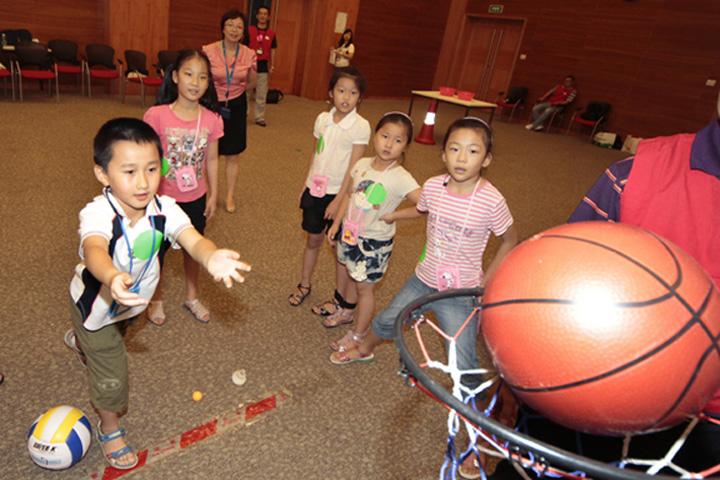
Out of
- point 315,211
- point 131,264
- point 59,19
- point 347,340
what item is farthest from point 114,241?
point 59,19

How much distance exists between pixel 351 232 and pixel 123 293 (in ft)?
4.75

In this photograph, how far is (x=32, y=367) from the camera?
2330 mm

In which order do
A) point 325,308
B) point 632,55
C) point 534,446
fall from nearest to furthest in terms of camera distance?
point 534,446
point 325,308
point 632,55

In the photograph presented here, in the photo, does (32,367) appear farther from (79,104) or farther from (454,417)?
(79,104)

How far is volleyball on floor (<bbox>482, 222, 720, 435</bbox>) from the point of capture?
0.87 m

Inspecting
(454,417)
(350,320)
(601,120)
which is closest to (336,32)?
(601,120)

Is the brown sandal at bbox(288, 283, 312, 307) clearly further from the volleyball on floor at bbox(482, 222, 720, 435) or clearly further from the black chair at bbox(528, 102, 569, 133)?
the black chair at bbox(528, 102, 569, 133)

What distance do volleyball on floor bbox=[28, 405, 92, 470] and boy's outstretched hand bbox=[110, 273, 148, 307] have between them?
0.93 m

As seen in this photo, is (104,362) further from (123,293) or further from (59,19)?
(59,19)

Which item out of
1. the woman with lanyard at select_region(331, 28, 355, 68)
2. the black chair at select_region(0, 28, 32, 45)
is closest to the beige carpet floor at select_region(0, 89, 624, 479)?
the black chair at select_region(0, 28, 32, 45)

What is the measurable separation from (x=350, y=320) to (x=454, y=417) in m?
1.97

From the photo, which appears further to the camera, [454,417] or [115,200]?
[115,200]

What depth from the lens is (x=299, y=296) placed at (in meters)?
3.27

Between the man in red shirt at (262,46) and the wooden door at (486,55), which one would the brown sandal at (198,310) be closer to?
the man in red shirt at (262,46)
